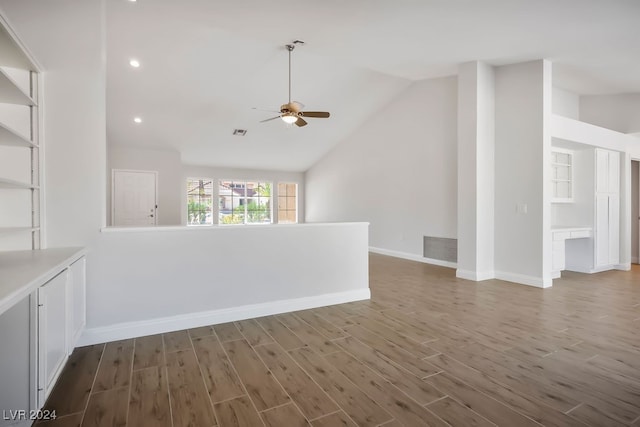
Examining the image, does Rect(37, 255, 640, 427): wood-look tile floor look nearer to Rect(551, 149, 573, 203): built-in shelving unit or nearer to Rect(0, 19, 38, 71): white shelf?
Rect(0, 19, 38, 71): white shelf

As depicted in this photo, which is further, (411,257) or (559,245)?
(411,257)

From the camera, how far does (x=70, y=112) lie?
2.71m

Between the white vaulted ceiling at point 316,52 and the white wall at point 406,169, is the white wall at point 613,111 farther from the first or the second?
the white wall at point 406,169

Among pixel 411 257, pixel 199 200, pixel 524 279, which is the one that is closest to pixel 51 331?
pixel 524 279

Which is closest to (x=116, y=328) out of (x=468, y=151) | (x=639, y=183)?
(x=468, y=151)

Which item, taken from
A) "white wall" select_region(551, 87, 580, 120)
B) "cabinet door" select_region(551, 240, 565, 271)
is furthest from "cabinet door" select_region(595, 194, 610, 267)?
"white wall" select_region(551, 87, 580, 120)

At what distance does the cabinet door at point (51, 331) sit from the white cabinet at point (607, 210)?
6.98 m

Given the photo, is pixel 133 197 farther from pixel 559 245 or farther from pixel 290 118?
pixel 559 245

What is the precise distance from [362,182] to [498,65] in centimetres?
401

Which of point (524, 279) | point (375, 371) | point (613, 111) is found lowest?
point (375, 371)

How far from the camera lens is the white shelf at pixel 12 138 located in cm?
202

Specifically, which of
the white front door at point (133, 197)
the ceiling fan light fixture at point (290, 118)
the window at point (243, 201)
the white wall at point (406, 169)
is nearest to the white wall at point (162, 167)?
the white front door at point (133, 197)

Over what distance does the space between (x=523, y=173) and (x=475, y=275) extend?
1626 millimetres

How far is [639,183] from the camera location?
21.9ft
